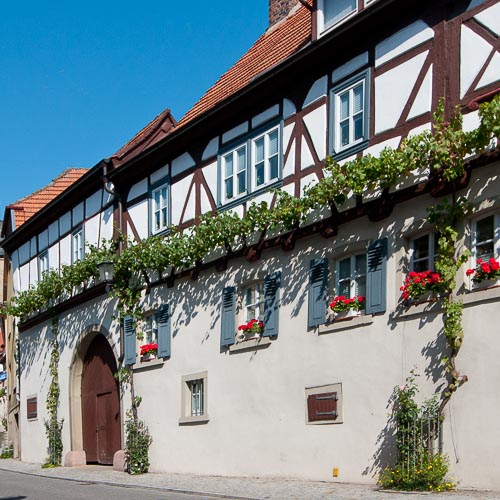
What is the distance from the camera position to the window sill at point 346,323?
1425 centimetres

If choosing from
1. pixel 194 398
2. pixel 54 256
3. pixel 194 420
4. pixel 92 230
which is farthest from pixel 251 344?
pixel 54 256

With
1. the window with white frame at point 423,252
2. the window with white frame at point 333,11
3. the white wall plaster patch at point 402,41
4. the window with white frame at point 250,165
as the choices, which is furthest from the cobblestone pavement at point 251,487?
the window with white frame at point 333,11

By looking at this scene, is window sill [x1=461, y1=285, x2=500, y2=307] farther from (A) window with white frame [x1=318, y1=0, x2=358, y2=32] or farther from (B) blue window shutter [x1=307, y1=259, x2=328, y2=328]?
(A) window with white frame [x1=318, y1=0, x2=358, y2=32]

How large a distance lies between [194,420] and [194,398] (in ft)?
1.88

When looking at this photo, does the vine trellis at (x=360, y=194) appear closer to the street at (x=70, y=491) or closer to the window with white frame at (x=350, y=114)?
the window with white frame at (x=350, y=114)

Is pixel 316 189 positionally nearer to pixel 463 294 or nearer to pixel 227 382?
pixel 463 294

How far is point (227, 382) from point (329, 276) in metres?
3.49

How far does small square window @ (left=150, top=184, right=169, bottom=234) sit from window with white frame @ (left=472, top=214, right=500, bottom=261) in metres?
8.84

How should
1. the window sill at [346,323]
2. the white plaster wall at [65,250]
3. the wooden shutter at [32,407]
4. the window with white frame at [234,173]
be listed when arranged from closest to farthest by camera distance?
the window sill at [346,323] < the window with white frame at [234,173] < the white plaster wall at [65,250] < the wooden shutter at [32,407]

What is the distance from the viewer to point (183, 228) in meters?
19.6

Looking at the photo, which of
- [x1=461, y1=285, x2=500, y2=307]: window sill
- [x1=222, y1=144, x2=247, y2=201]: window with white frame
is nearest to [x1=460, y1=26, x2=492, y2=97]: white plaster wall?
[x1=461, y1=285, x2=500, y2=307]: window sill

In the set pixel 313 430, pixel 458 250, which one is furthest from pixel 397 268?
pixel 313 430

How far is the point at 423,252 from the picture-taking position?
13.7m

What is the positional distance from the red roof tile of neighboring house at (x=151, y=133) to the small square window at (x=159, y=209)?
2541 mm
